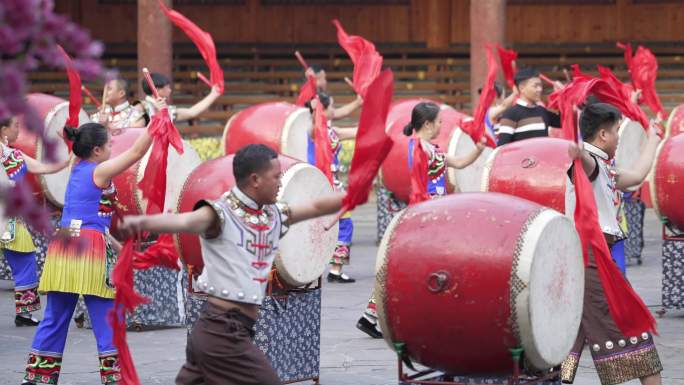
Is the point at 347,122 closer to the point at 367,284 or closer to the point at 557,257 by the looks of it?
the point at 367,284

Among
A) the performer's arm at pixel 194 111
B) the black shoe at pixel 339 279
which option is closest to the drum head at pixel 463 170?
the black shoe at pixel 339 279

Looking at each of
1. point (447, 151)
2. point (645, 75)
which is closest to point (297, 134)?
point (447, 151)

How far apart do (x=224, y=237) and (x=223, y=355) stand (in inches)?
15.2

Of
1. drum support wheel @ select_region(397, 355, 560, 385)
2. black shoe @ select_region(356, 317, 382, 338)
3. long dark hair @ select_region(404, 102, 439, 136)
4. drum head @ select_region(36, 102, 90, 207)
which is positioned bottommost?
black shoe @ select_region(356, 317, 382, 338)

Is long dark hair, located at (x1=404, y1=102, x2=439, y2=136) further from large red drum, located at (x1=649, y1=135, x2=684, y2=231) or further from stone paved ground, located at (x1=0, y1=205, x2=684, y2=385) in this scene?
large red drum, located at (x1=649, y1=135, x2=684, y2=231)

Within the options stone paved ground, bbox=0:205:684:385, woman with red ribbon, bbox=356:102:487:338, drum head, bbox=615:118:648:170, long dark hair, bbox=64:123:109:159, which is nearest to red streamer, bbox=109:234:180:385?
long dark hair, bbox=64:123:109:159

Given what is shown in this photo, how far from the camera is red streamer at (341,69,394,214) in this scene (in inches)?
166

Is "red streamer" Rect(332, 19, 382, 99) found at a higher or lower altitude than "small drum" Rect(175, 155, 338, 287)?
higher

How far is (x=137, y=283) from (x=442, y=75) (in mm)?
10376

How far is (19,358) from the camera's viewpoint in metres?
6.64

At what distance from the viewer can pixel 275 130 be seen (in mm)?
10117

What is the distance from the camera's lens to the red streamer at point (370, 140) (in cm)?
421

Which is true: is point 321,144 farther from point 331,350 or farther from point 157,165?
point 157,165

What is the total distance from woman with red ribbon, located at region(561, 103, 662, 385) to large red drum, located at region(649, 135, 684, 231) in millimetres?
1976
